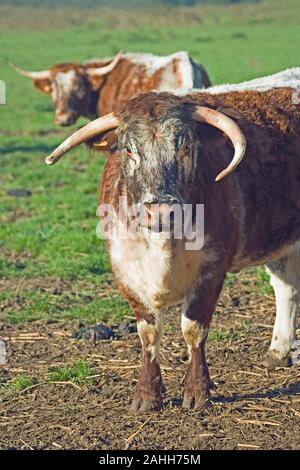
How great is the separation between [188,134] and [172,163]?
0.66 feet

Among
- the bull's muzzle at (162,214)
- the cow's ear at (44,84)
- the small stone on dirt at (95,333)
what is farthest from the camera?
the cow's ear at (44,84)

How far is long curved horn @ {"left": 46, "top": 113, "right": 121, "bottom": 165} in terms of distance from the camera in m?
5.27

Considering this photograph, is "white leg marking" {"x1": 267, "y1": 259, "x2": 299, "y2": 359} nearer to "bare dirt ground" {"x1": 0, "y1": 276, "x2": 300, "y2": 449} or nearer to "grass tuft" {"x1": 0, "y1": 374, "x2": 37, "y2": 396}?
"bare dirt ground" {"x1": 0, "y1": 276, "x2": 300, "y2": 449}

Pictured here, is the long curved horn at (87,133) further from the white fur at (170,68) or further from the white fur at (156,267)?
the white fur at (170,68)

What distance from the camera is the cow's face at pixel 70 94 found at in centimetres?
1389

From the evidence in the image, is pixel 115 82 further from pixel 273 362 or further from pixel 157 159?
pixel 157 159

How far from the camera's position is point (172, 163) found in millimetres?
5016

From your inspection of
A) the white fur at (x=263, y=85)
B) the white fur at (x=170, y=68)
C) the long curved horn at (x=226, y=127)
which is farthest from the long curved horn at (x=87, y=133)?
the white fur at (x=170, y=68)

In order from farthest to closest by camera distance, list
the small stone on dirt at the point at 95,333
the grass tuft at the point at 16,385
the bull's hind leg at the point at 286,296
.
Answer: the small stone on dirt at the point at 95,333, the bull's hind leg at the point at 286,296, the grass tuft at the point at 16,385

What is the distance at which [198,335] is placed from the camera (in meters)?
5.39

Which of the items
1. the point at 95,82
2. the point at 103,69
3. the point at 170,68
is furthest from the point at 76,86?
the point at 170,68

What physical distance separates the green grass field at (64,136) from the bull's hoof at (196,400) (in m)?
1.95
